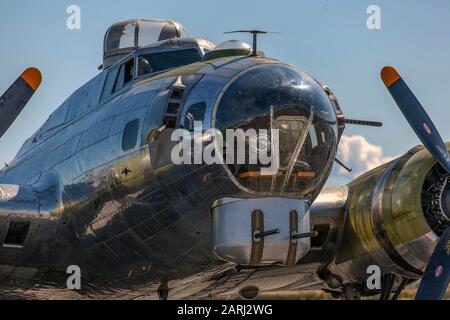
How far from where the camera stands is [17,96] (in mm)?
17156

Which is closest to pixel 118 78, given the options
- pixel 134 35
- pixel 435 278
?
pixel 134 35

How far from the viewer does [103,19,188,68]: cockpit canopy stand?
18391mm

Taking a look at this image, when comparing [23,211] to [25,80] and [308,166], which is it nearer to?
[25,80]

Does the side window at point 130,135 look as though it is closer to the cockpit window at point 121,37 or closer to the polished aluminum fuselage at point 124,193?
the polished aluminum fuselage at point 124,193

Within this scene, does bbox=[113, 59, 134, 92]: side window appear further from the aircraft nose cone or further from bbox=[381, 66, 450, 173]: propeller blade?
bbox=[381, 66, 450, 173]: propeller blade

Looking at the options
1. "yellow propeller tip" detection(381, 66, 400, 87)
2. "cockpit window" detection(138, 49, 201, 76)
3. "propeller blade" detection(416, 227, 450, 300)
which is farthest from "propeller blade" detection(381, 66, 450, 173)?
"cockpit window" detection(138, 49, 201, 76)

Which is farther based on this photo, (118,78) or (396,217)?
(396,217)

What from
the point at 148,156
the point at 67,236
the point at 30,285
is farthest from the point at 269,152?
the point at 30,285

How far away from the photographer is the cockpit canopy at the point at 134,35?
60.3ft

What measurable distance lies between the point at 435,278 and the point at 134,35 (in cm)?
651

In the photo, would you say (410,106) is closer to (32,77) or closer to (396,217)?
(396,217)

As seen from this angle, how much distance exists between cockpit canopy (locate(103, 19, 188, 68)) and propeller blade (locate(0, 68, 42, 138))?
64.2 inches

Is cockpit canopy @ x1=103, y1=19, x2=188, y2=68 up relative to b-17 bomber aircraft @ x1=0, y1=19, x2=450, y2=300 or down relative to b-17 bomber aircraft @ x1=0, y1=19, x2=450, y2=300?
up

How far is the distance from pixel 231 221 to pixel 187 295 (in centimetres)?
394
